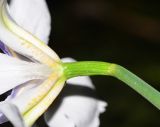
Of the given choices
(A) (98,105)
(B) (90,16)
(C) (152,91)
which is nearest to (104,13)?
(B) (90,16)

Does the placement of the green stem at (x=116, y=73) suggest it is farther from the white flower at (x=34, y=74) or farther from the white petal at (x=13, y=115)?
the white petal at (x=13, y=115)

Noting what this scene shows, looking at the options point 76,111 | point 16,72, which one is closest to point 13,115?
point 16,72

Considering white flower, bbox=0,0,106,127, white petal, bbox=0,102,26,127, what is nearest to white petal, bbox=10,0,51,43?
white flower, bbox=0,0,106,127

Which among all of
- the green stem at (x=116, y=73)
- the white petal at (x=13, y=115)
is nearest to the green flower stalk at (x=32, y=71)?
the green stem at (x=116, y=73)

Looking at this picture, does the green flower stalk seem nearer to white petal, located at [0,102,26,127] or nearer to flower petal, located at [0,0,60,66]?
flower petal, located at [0,0,60,66]

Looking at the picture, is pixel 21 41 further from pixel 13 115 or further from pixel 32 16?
pixel 13 115

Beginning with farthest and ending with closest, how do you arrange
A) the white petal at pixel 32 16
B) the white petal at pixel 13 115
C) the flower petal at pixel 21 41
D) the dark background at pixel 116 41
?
the dark background at pixel 116 41 → the white petal at pixel 32 16 → the flower petal at pixel 21 41 → the white petal at pixel 13 115

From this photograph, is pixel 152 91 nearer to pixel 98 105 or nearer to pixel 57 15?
pixel 98 105
